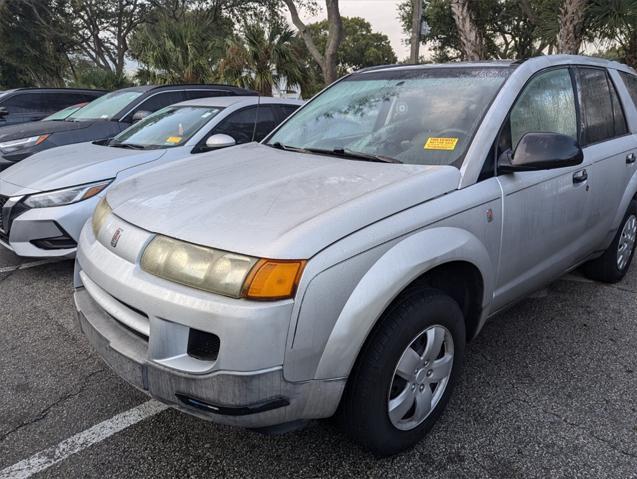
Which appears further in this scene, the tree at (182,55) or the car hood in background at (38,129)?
the tree at (182,55)

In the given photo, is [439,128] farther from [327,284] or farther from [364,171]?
[327,284]

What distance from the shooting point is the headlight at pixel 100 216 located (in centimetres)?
232

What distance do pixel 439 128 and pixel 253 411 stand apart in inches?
65.8

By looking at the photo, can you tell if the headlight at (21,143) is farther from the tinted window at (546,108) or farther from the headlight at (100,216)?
the tinted window at (546,108)

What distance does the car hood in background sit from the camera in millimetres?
6199

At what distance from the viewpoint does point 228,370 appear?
1.64 meters

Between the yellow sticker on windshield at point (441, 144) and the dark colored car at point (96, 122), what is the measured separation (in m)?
4.37

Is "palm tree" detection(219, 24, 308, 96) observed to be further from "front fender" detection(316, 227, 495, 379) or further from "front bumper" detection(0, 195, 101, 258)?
"front fender" detection(316, 227, 495, 379)

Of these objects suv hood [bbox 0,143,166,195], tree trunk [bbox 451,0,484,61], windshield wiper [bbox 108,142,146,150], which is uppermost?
tree trunk [bbox 451,0,484,61]

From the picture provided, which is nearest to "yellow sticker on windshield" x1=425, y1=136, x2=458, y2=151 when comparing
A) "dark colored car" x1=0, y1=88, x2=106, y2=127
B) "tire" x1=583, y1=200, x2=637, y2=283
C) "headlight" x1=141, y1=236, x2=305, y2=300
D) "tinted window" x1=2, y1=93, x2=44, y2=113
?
"headlight" x1=141, y1=236, x2=305, y2=300

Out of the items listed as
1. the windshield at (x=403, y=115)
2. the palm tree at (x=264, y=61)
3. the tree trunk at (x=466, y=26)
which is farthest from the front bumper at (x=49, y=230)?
the palm tree at (x=264, y=61)

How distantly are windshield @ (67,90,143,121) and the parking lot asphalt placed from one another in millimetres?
4080

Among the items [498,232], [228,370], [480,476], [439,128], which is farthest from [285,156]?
[480,476]

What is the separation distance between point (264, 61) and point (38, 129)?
7.76m
